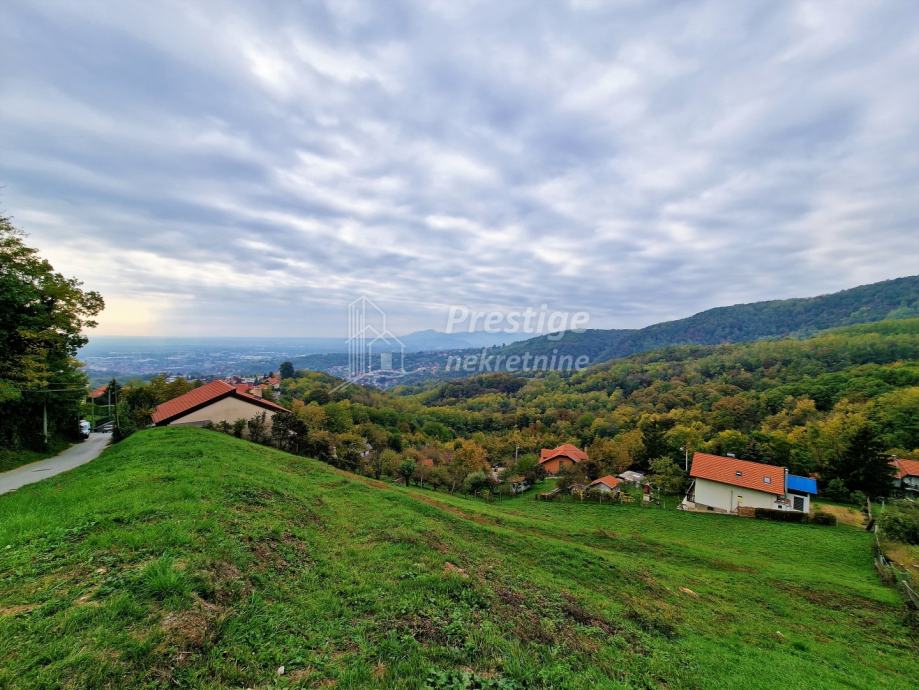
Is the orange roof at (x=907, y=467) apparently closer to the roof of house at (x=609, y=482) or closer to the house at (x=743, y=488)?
the house at (x=743, y=488)

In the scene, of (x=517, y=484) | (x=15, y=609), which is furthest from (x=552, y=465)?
(x=15, y=609)

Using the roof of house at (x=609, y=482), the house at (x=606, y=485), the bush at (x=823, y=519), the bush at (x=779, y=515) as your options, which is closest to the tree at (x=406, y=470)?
the house at (x=606, y=485)

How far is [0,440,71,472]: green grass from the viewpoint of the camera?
17.1 metres

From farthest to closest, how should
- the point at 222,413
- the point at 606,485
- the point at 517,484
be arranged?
the point at 517,484 → the point at 606,485 → the point at 222,413

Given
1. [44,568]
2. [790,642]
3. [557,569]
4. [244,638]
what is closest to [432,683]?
[244,638]

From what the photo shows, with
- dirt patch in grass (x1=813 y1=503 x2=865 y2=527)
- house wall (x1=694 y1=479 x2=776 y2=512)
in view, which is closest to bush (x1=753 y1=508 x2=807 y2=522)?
house wall (x1=694 y1=479 x2=776 y2=512)

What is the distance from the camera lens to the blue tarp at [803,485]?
32.2 m

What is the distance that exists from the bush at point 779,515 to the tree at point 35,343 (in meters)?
44.7

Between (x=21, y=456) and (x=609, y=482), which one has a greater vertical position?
(x=21, y=456)

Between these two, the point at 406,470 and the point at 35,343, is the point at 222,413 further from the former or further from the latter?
the point at 406,470

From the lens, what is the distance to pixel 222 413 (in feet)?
79.9

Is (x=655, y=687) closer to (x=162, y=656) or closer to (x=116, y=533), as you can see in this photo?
(x=162, y=656)

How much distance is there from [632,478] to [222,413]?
40286mm

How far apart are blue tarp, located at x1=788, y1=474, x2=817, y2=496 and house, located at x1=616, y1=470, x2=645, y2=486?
1225 centimetres
